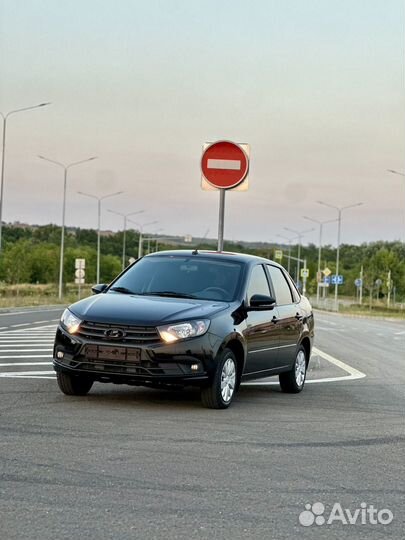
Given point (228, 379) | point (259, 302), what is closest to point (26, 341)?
point (259, 302)

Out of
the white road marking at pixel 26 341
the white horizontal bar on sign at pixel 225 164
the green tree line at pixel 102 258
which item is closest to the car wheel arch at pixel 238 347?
the white horizontal bar on sign at pixel 225 164

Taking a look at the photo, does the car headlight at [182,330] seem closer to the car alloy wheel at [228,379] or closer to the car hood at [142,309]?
the car hood at [142,309]

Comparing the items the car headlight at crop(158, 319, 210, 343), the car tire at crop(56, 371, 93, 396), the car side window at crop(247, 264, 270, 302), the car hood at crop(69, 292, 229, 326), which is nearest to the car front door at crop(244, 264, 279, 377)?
the car side window at crop(247, 264, 270, 302)

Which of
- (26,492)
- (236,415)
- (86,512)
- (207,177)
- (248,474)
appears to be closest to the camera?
(86,512)

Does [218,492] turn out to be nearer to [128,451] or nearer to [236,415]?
[128,451]

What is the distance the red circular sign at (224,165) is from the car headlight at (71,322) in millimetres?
4270

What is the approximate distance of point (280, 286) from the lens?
12680 mm

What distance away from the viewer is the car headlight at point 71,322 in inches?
403

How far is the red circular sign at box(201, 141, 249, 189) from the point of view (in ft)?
46.3

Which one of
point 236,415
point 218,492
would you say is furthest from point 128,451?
point 236,415

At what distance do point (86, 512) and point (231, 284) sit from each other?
5938 millimetres

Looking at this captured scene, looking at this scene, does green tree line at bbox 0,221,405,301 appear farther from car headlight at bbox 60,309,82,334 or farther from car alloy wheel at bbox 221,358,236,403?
car headlight at bbox 60,309,82,334

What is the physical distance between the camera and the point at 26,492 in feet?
19.8

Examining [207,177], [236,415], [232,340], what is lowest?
[236,415]
